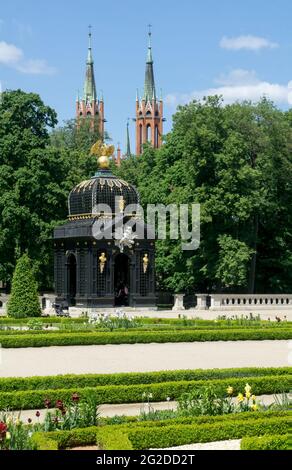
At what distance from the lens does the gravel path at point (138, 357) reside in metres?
23.0

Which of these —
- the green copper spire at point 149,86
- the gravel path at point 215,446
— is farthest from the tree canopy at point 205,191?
the green copper spire at point 149,86

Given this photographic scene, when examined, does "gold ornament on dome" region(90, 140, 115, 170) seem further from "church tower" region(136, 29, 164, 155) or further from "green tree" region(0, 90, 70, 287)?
"church tower" region(136, 29, 164, 155)

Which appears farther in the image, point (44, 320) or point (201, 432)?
point (44, 320)

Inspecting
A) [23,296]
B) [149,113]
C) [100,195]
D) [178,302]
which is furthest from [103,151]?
[149,113]

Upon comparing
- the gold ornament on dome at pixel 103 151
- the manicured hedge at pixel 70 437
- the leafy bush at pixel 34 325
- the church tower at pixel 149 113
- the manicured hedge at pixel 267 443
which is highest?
the church tower at pixel 149 113

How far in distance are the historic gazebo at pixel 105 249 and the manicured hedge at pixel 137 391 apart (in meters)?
24.1

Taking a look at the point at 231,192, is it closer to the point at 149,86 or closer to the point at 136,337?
the point at 136,337

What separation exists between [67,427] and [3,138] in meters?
38.1

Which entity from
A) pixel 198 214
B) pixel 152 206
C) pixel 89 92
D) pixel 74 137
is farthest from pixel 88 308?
pixel 89 92

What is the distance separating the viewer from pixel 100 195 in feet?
147

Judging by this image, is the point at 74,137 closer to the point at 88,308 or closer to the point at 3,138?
the point at 3,138

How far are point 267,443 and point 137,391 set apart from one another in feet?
20.7

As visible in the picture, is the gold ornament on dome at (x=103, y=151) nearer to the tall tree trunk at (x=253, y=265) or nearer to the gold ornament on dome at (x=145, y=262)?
the gold ornament on dome at (x=145, y=262)

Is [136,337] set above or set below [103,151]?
below
